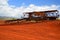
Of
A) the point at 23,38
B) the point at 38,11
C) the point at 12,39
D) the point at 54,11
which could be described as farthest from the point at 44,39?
the point at 38,11

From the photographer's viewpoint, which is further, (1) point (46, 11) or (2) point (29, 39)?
(1) point (46, 11)

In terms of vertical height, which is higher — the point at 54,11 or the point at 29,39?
the point at 54,11

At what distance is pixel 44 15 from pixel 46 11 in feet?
4.34

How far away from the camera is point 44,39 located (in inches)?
341

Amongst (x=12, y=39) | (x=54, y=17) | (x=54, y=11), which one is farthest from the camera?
(x=54, y=17)

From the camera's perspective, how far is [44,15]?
81.3 feet

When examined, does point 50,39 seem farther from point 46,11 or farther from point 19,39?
point 46,11

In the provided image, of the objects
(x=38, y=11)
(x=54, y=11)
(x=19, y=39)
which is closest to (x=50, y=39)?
(x=19, y=39)

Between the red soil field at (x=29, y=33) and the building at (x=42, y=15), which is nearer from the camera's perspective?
the red soil field at (x=29, y=33)

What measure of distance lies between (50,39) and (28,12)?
55.4 ft

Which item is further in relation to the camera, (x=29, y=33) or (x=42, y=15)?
(x=42, y=15)

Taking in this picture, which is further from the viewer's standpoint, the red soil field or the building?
the building

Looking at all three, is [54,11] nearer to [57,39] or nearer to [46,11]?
[46,11]

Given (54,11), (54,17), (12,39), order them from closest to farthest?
(12,39), (54,11), (54,17)
